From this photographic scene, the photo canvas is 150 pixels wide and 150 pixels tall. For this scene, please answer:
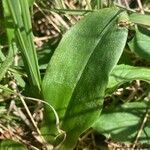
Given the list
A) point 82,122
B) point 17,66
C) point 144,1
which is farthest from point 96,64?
point 144,1

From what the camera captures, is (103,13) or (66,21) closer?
(103,13)

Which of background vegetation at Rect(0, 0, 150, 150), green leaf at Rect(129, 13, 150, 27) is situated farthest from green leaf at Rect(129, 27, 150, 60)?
green leaf at Rect(129, 13, 150, 27)

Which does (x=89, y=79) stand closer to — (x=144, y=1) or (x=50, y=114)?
(x=50, y=114)

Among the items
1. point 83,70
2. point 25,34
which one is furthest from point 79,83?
point 25,34

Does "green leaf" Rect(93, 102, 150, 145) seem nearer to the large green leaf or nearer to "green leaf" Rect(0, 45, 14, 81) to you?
the large green leaf

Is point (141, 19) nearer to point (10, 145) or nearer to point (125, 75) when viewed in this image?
point (125, 75)

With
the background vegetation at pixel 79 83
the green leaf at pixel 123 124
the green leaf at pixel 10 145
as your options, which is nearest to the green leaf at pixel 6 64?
the background vegetation at pixel 79 83
